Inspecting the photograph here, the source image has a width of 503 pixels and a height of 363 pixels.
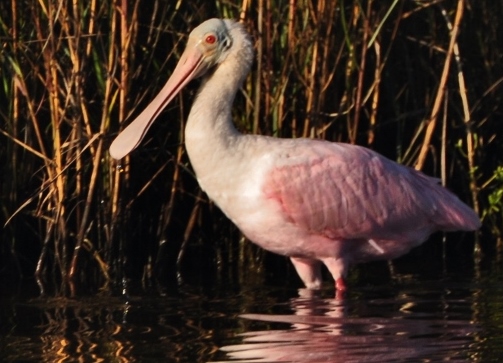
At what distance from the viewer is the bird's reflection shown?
5375mm

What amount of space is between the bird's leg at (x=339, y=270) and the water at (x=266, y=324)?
0.33 feet

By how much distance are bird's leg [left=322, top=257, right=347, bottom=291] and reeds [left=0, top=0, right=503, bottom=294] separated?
0.94 m

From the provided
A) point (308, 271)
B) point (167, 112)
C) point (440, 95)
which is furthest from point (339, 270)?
point (167, 112)

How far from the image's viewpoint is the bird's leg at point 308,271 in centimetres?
740

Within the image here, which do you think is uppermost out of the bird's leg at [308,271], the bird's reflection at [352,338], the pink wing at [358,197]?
the pink wing at [358,197]

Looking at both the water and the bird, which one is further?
the bird

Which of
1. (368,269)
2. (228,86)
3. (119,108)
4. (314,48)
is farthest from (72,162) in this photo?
(368,269)

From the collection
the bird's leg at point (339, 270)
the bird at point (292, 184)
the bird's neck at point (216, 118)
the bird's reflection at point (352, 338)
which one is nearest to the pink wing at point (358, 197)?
the bird at point (292, 184)

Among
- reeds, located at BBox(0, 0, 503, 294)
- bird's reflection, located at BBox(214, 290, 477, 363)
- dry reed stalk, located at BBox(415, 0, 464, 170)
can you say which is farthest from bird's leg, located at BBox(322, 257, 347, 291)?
dry reed stalk, located at BBox(415, 0, 464, 170)

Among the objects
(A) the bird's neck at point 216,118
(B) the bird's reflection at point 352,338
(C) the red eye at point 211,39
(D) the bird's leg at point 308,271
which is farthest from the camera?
(D) the bird's leg at point 308,271

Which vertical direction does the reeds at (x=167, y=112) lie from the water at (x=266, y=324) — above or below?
above

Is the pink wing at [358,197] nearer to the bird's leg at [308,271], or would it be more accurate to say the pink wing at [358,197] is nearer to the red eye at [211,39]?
the bird's leg at [308,271]

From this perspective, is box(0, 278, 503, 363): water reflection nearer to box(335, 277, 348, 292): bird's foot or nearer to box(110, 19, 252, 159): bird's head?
box(335, 277, 348, 292): bird's foot

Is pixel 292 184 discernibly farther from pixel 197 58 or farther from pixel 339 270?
pixel 197 58
